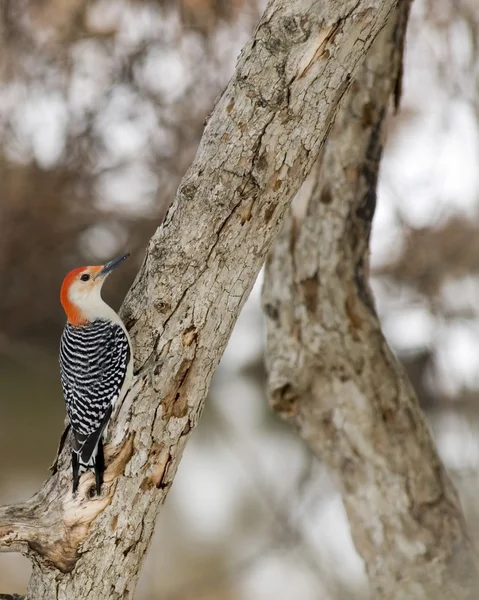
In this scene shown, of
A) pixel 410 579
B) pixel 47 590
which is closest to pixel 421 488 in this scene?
pixel 410 579

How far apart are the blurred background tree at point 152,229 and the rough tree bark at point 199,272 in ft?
4.70

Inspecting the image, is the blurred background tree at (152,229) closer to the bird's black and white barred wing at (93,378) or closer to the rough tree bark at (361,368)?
the rough tree bark at (361,368)

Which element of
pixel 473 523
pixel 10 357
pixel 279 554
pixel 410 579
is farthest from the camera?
pixel 10 357

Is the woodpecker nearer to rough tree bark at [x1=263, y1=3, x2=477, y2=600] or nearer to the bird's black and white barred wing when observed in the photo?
the bird's black and white barred wing

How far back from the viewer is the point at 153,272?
141cm

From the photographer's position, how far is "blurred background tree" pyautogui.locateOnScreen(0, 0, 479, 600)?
3.21 meters

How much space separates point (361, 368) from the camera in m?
2.13

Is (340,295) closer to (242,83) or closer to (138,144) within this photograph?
(242,83)

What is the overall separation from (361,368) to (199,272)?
900 millimetres

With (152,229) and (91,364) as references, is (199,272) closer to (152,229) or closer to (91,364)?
(91,364)

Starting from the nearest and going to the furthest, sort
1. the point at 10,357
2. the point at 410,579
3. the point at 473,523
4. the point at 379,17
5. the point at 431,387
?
the point at 379,17
the point at 473,523
the point at 410,579
the point at 431,387
the point at 10,357

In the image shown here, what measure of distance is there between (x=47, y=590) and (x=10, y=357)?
403 centimetres

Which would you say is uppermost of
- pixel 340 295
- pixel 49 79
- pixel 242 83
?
pixel 49 79

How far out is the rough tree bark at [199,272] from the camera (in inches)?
52.6
